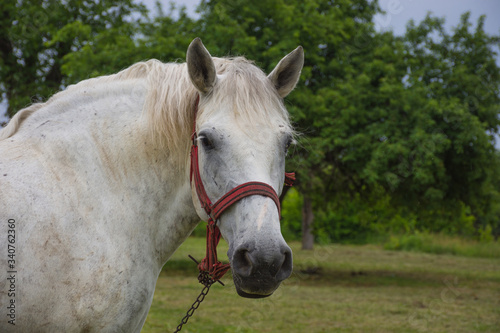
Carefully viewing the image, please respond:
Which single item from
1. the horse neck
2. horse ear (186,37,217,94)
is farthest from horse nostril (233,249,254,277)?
horse ear (186,37,217,94)

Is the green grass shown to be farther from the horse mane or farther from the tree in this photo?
the horse mane

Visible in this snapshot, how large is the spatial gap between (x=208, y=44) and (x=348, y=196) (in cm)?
658

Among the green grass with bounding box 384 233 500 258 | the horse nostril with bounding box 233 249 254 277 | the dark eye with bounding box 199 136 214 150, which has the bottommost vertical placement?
the green grass with bounding box 384 233 500 258

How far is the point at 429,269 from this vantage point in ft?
54.3

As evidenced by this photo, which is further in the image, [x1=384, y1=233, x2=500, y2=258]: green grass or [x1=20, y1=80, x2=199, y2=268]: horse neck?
[x1=384, y1=233, x2=500, y2=258]: green grass

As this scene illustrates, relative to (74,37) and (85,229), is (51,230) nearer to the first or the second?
(85,229)

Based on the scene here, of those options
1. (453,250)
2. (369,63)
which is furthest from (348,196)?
(453,250)

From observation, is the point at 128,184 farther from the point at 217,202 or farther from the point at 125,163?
the point at 217,202

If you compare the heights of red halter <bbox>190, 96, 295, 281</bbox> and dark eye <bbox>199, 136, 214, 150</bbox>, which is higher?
dark eye <bbox>199, 136, 214, 150</bbox>

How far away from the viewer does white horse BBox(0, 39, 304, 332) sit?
1.92m

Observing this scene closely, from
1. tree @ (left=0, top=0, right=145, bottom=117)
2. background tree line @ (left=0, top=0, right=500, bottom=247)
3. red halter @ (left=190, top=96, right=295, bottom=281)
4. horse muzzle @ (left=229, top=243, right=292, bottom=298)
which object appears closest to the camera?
horse muzzle @ (left=229, top=243, right=292, bottom=298)

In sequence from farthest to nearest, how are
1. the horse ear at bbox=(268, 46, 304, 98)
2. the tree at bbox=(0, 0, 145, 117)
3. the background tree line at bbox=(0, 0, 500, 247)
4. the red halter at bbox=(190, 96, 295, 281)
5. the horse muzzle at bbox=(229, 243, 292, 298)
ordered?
1. the tree at bbox=(0, 0, 145, 117)
2. the background tree line at bbox=(0, 0, 500, 247)
3. the horse ear at bbox=(268, 46, 304, 98)
4. the red halter at bbox=(190, 96, 295, 281)
5. the horse muzzle at bbox=(229, 243, 292, 298)

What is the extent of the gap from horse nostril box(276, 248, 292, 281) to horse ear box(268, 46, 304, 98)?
942mm

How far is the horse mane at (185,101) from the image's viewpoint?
2246 millimetres
